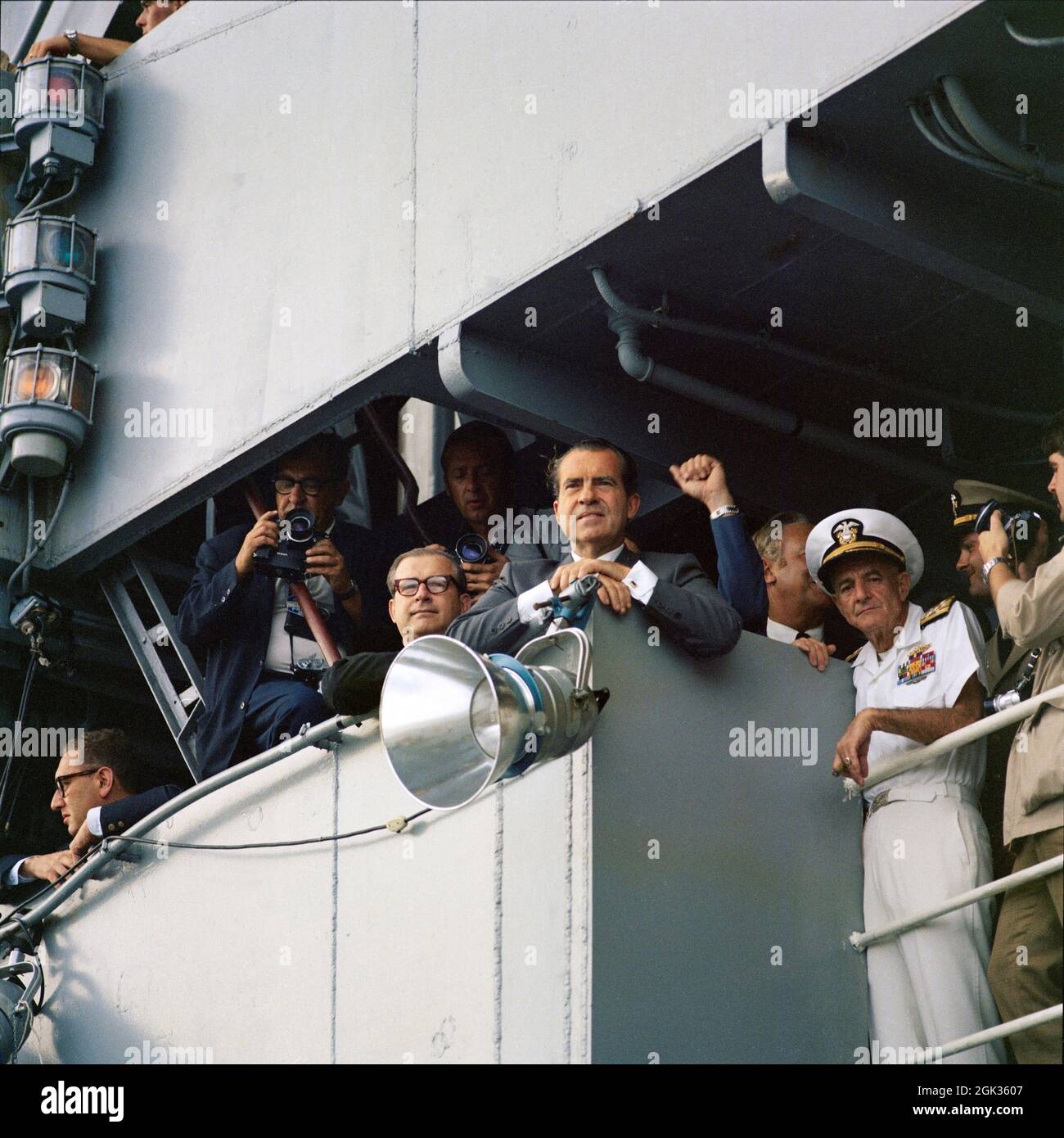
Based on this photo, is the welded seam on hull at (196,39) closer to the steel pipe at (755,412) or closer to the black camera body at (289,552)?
the black camera body at (289,552)

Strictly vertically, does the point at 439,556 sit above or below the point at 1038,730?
above

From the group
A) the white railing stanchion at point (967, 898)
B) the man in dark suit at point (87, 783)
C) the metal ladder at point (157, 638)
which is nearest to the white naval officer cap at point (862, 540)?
the white railing stanchion at point (967, 898)

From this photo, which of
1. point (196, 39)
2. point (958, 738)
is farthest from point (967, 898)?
point (196, 39)

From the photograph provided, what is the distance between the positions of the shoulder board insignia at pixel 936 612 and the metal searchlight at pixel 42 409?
200 inches

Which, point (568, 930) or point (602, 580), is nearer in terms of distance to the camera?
point (568, 930)

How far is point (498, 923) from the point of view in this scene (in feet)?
19.9

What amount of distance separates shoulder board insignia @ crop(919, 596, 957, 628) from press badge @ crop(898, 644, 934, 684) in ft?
0.31

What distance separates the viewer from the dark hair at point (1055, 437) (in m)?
6.15

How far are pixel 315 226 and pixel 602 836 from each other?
4.31 meters

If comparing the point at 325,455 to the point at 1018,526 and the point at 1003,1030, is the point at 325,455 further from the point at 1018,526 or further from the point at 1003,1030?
the point at 1003,1030

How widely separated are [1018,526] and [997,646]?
0.47m

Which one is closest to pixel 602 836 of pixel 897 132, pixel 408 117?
pixel 897 132

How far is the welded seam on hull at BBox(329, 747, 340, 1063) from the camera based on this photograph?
662 centimetres
